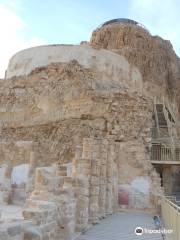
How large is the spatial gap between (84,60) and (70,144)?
8423mm

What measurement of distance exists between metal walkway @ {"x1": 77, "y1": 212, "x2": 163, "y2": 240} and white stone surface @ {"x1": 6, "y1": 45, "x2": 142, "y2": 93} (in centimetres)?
1249

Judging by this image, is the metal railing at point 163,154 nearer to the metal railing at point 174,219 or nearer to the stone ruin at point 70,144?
the stone ruin at point 70,144

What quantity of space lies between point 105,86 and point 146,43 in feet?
59.6

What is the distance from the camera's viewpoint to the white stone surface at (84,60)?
23.5m

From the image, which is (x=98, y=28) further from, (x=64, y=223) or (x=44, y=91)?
(x=64, y=223)

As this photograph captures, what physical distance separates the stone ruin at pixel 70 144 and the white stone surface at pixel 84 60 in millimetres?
74

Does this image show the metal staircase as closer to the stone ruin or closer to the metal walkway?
the stone ruin

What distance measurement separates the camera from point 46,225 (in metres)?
6.91

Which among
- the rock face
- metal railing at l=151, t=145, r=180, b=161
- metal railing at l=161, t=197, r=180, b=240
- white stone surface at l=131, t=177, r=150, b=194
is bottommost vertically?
metal railing at l=161, t=197, r=180, b=240

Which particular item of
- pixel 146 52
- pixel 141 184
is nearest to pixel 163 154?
pixel 141 184

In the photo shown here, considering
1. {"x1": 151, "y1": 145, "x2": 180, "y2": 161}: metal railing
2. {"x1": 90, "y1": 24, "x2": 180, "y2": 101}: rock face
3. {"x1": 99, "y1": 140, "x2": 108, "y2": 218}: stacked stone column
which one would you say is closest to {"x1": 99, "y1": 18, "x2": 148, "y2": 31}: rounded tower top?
{"x1": 90, "y1": 24, "x2": 180, "y2": 101}: rock face

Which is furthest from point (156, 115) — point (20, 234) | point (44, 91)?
point (20, 234)

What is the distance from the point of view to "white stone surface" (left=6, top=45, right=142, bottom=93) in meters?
23.5

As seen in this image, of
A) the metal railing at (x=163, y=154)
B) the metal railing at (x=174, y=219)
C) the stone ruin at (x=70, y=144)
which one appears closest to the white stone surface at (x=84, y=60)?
the stone ruin at (x=70, y=144)
